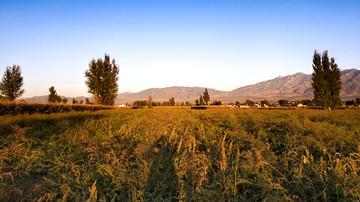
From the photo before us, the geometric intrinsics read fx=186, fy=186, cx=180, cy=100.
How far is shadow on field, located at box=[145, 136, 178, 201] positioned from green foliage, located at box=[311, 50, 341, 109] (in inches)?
1068

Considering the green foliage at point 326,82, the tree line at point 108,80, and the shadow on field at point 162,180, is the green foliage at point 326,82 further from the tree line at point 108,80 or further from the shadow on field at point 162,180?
the shadow on field at point 162,180

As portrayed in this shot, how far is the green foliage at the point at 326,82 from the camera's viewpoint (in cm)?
2323

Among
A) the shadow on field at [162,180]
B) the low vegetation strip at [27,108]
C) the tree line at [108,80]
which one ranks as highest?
the tree line at [108,80]

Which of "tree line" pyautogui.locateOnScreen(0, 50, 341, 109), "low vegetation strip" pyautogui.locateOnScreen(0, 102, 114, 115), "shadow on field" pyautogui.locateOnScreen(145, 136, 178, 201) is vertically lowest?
"shadow on field" pyautogui.locateOnScreen(145, 136, 178, 201)

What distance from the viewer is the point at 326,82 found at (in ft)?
78.1

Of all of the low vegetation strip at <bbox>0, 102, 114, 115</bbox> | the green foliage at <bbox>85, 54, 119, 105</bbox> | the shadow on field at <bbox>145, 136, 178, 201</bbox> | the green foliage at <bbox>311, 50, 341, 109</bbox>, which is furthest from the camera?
the green foliage at <bbox>85, 54, 119, 105</bbox>

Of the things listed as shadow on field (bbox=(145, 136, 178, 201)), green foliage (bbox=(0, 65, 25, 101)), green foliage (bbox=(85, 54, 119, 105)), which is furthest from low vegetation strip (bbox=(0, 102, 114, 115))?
green foliage (bbox=(0, 65, 25, 101))

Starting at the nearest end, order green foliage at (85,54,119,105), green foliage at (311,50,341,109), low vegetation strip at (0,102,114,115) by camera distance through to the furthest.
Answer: low vegetation strip at (0,102,114,115) → green foliage at (311,50,341,109) → green foliage at (85,54,119,105)

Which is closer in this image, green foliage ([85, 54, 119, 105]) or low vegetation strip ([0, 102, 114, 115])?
low vegetation strip ([0, 102, 114, 115])

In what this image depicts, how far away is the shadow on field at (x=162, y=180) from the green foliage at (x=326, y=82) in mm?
27136

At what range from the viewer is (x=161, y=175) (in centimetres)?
235

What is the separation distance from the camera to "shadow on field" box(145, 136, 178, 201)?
1.99 metres

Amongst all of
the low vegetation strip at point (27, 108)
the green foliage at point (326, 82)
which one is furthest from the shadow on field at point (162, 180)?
the green foliage at point (326, 82)

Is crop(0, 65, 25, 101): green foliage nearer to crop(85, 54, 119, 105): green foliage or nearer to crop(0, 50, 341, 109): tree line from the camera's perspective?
crop(0, 50, 341, 109): tree line
